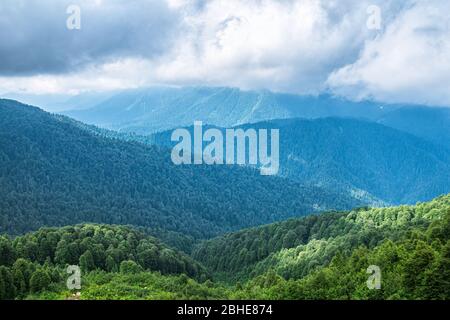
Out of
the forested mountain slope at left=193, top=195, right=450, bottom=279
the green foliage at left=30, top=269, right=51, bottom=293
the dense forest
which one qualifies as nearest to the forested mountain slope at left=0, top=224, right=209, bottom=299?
the green foliage at left=30, top=269, right=51, bottom=293

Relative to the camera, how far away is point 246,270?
17475cm

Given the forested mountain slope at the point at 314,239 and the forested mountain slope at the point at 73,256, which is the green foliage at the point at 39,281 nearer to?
the forested mountain slope at the point at 73,256

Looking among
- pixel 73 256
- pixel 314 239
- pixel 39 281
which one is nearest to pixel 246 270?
pixel 314 239

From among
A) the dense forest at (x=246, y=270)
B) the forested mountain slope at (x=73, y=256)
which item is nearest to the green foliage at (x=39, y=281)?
the forested mountain slope at (x=73, y=256)

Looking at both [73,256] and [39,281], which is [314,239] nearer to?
[73,256]

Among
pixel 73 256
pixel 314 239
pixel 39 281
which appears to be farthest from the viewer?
pixel 314 239

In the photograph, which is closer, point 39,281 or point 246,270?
point 39,281

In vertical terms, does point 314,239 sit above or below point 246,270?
above

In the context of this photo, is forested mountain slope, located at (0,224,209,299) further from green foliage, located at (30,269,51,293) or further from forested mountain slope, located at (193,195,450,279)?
forested mountain slope, located at (193,195,450,279)

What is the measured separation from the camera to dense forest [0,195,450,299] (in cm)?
6650

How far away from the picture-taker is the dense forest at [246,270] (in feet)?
218

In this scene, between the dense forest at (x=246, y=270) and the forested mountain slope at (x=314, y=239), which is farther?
the forested mountain slope at (x=314, y=239)
